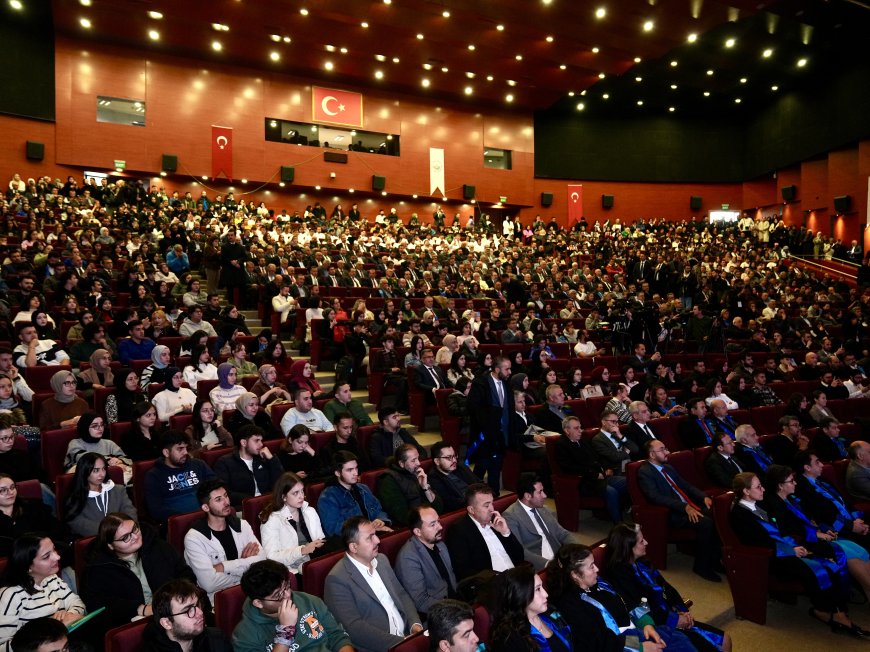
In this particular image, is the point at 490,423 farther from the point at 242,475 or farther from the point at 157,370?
the point at 157,370

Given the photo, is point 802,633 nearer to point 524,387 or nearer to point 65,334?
point 524,387

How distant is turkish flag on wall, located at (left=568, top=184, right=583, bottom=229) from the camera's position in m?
22.4

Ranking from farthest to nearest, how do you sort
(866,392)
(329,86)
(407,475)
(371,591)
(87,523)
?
(329,86) < (866,392) < (407,475) < (87,523) < (371,591)

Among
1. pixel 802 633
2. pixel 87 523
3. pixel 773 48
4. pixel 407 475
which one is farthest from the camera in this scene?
pixel 773 48

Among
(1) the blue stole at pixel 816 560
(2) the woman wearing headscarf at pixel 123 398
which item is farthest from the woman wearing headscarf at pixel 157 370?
(1) the blue stole at pixel 816 560

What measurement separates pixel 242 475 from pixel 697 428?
3.75m

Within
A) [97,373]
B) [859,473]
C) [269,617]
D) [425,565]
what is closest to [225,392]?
[97,373]

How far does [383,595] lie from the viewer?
2893 mm

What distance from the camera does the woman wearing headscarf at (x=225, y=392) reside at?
199 inches

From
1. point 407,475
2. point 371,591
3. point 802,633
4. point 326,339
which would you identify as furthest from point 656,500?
point 326,339

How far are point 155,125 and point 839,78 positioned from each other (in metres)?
17.4

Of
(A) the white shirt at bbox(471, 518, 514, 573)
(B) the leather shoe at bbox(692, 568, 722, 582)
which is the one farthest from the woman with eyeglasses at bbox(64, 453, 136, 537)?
(B) the leather shoe at bbox(692, 568, 722, 582)

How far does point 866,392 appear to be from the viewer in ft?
25.1

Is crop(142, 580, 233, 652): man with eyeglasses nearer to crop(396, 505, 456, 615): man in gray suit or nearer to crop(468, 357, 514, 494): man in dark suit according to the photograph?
crop(396, 505, 456, 615): man in gray suit
